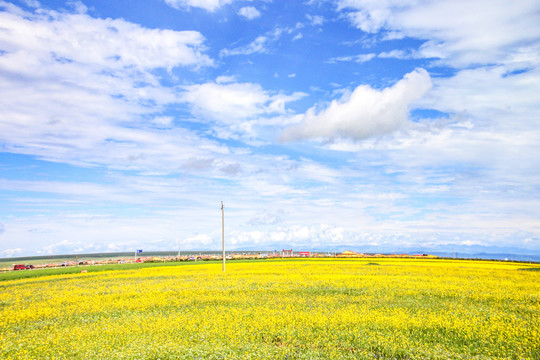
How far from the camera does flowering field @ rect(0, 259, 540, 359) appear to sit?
48.6ft

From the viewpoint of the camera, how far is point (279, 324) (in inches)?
739

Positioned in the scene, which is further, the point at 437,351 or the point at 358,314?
the point at 358,314

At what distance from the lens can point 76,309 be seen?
25.3m

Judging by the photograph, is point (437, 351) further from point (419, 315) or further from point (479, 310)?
point (479, 310)

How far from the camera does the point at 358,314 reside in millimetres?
20547

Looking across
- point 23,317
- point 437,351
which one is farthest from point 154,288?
point 437,351

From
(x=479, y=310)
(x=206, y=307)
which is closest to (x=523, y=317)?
(x=479, y=310)

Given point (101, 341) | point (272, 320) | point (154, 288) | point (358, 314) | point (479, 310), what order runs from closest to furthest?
point (101, 341), point (272, 320), point (358, 314), point (479, 310), point (154, 288)

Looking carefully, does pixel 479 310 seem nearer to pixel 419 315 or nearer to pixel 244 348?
pixel 419 315

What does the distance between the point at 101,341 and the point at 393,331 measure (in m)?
14.2

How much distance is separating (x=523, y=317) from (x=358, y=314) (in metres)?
9.86

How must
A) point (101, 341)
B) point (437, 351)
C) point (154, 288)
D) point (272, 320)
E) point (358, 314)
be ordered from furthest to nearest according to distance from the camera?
point (154, 288) < point (358, 314) < point (272, 320) < point (101, 341) < point (437, 351)

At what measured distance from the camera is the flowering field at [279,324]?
14.8 meters

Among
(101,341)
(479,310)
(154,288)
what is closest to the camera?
(101,341)
